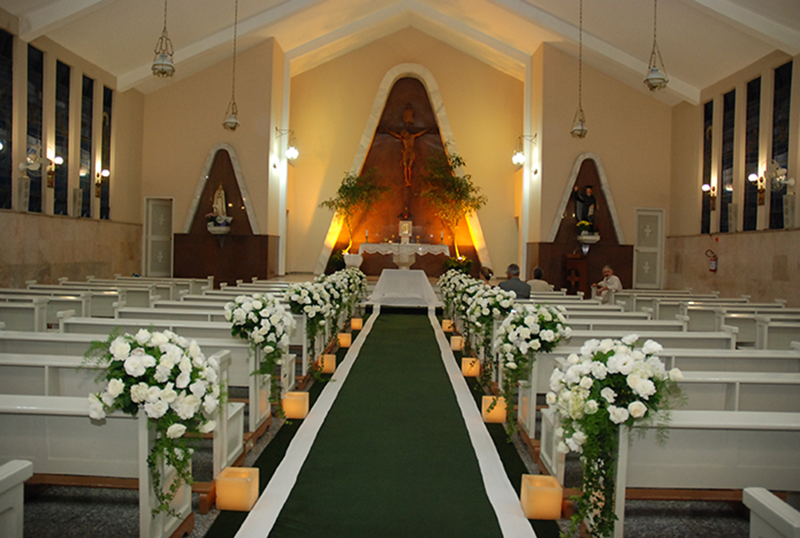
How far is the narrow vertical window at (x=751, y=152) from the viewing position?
11.1 metres

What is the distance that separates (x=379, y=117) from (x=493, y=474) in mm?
13753

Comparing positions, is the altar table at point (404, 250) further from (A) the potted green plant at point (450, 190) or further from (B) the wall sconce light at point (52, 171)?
(B) the wall sconce light at point (52, 171)

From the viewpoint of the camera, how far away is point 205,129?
14250mm

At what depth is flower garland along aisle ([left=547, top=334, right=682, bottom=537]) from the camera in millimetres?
2422

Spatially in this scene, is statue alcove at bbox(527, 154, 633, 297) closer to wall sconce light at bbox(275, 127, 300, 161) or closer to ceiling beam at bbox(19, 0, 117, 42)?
wall sconce light at bbox(275, 127, 300, 161)

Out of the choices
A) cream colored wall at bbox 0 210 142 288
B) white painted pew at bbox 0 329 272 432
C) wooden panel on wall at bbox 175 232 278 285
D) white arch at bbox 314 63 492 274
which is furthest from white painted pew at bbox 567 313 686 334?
white arch at bbox 314 63 492 274

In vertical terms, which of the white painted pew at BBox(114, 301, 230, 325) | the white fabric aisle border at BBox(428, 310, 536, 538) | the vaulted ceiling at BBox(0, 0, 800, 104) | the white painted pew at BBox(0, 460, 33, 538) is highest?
the vaulted ceiling at BBox(0, 0, 800, 104)

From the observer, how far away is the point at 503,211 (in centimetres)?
1658

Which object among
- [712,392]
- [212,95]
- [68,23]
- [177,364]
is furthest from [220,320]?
[212,95]

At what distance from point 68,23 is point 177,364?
10.3m

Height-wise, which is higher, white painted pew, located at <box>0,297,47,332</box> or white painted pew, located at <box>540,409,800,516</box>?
white painted pew, located at <box>0,297,47,332</box>

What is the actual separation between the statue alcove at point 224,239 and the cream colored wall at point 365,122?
2.60m

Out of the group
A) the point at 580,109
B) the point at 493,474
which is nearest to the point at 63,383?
the point at 493,474

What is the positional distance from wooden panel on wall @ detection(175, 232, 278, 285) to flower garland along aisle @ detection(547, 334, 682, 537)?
11866mm
